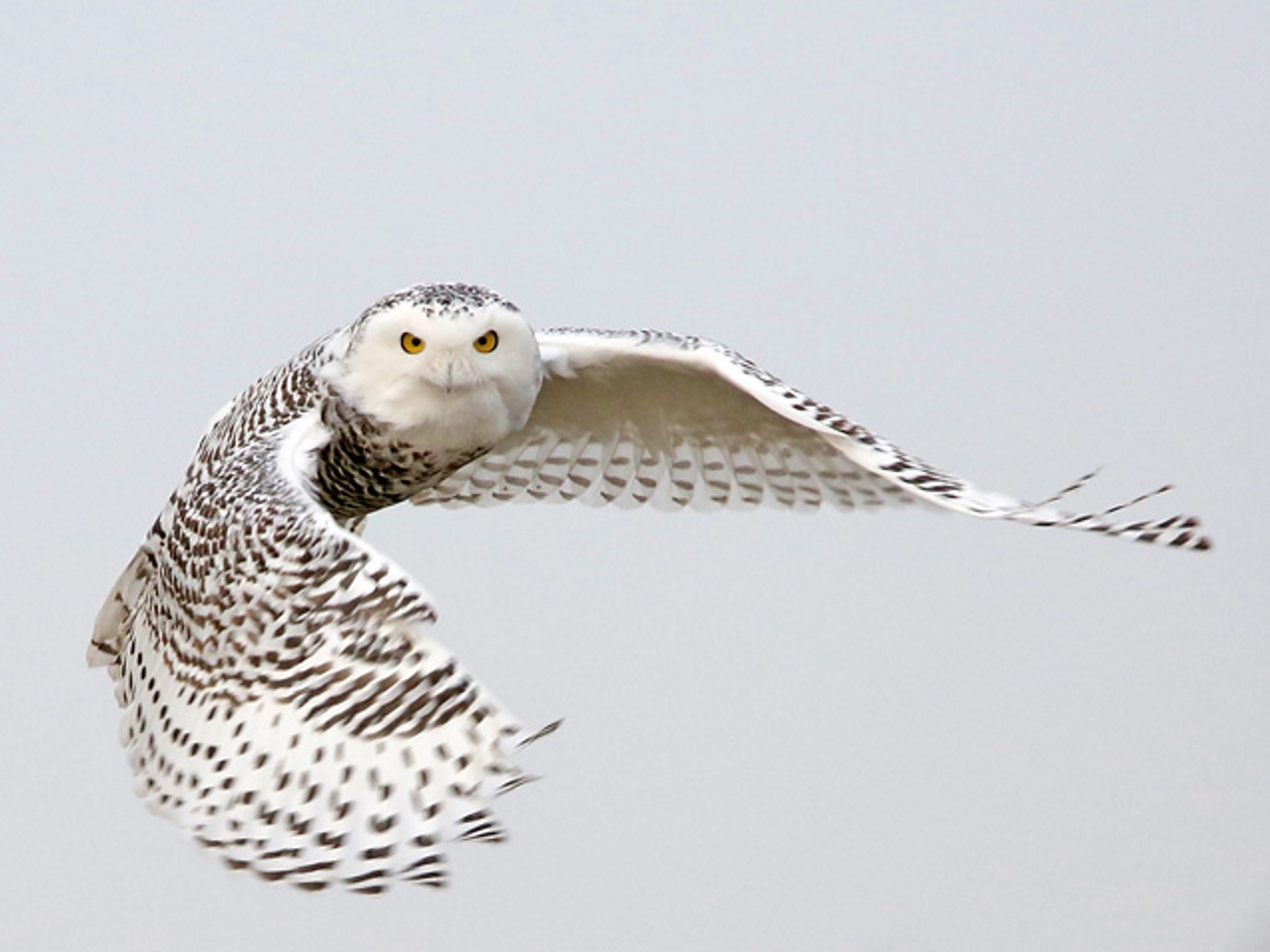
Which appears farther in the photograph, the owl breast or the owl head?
the owl breast

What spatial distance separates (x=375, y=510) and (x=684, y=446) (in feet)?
3.21

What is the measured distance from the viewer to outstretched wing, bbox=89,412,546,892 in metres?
3.87

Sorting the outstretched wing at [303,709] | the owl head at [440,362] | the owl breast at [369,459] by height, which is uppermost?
the owl head at [440,362]

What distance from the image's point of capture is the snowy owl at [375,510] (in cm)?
393

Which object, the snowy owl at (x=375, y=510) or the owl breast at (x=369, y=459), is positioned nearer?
the snowy owl at (x=375, y=510)

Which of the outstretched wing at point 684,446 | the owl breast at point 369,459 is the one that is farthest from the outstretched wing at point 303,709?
the outstretched wing at point 684,446

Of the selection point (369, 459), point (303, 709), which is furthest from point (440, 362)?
point (303, 709)

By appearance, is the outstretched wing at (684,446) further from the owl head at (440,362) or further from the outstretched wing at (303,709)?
the outstretched wing at (303,709)

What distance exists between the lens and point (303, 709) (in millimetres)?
4125

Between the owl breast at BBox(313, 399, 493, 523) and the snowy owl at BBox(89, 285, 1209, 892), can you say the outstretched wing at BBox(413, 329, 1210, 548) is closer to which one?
the snowy owl at BBox(89, 285, 1209, 892)

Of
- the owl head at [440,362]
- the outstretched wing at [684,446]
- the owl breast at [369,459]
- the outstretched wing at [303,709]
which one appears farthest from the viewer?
the outstretched wing at [684,446]

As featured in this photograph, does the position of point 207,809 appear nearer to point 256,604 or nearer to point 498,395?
point 256,604

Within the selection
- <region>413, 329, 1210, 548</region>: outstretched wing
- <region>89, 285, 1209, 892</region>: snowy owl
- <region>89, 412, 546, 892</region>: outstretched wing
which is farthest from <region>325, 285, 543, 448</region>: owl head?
<region>413, 329, 1210, 548</region>: outstretched wing

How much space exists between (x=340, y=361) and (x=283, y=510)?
0.61m
